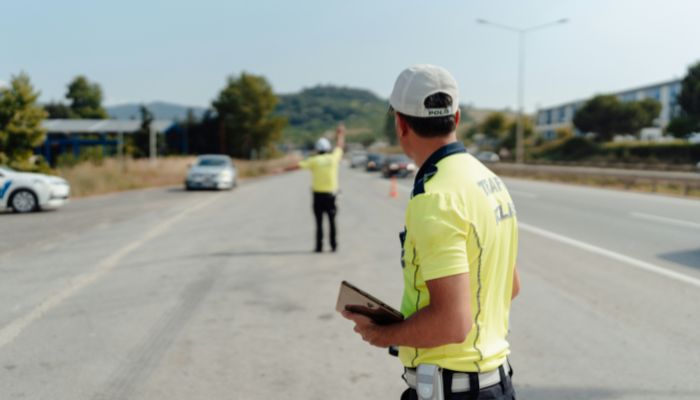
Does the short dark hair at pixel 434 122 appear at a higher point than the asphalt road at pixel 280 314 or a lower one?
higher

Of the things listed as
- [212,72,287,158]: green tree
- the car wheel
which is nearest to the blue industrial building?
[212,72,287,158]: green tree

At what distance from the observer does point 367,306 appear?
6.17 ft

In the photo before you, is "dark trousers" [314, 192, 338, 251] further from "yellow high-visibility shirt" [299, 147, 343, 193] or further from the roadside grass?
the roadside grass

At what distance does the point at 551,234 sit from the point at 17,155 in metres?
23.9

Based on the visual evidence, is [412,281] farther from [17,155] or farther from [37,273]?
[17,155]

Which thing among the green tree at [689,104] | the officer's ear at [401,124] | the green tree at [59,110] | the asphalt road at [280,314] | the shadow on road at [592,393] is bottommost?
the shadow on road at [592,393]

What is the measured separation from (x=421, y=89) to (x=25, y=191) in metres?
16.8

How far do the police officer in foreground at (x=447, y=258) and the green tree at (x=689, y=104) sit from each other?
24.9 ft

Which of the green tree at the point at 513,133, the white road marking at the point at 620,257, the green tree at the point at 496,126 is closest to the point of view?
the white road marking at the point at 620,257

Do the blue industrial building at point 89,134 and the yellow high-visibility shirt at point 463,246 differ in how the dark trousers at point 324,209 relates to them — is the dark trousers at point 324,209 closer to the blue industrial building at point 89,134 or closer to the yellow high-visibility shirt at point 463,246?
the yellow high-visibility shirt at point 463,246

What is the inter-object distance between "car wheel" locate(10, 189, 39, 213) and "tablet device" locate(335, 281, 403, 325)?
54.1ft

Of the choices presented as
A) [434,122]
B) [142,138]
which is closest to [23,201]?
[434,122]

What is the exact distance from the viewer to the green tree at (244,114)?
7250cm

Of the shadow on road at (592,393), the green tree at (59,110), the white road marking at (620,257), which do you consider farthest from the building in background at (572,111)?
the green tree at (59,110)
